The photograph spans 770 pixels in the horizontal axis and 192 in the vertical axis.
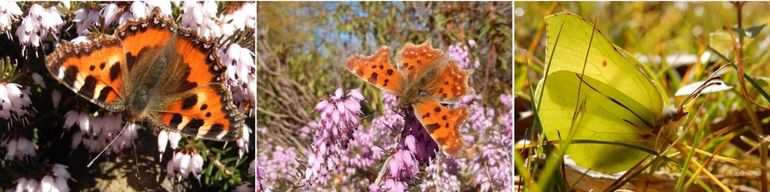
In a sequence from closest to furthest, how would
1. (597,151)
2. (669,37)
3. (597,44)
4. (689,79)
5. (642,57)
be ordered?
(597,44)
(597,151)
(689,79)
(642,57)
(669,37)

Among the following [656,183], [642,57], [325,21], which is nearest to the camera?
[656,183]

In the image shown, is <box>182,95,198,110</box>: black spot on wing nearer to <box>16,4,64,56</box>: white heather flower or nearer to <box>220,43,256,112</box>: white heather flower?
<box>220,43,256,112</box>: white heather flower

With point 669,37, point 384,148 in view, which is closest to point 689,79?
point 669,37

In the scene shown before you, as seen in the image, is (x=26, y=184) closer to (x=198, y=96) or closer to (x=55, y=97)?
(x=55, y=97)

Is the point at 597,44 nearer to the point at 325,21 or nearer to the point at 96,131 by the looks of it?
the point at 325,21

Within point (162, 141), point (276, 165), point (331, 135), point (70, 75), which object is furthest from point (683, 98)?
point (70, 75)

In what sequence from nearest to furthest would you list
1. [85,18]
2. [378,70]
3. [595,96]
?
1. [595,96]
2. [378,70]
3. [85,18]

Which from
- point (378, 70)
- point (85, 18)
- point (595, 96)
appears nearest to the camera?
point (595, 96)
